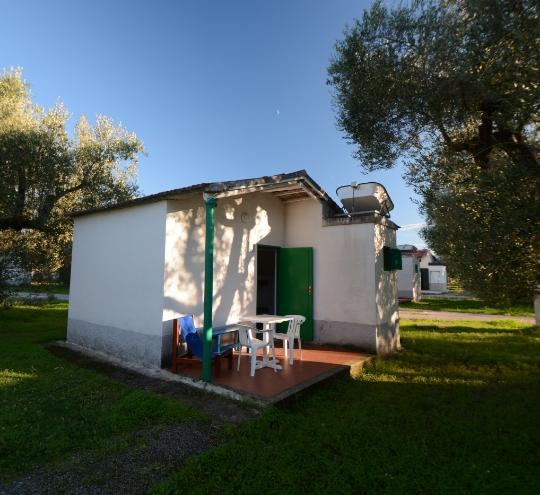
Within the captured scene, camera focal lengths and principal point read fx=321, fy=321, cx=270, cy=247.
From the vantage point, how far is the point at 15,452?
11.0ft

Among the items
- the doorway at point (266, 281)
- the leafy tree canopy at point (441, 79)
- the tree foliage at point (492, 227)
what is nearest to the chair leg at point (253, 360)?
the doorway at point (266, 281)

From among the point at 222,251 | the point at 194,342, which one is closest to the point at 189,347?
the point at 194,342

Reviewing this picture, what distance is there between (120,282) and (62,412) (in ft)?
10.5

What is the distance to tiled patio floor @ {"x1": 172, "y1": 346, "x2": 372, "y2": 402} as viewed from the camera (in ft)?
16.0

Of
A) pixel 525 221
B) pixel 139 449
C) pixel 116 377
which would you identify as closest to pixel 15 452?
pixel 139 449

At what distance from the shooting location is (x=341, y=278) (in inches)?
315

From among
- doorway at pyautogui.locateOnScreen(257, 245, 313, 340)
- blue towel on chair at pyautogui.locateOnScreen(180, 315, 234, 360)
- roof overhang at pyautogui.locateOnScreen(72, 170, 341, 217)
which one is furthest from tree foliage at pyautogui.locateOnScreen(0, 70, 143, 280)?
doorway at pyautogui.locateOnScreen(257, 245, 313, 340)

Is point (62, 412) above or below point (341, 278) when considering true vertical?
below

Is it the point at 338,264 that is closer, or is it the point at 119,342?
the point at 119,342

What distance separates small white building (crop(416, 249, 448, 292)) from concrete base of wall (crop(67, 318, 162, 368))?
32.3 metres

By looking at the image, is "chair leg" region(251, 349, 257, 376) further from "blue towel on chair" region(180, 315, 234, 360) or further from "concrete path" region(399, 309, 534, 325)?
"concrete path" region(399, 309, 534, 325)

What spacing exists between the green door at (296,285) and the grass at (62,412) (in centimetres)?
445

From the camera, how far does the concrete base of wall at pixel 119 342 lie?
20.5ft

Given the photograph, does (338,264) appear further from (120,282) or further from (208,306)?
(120,282)
